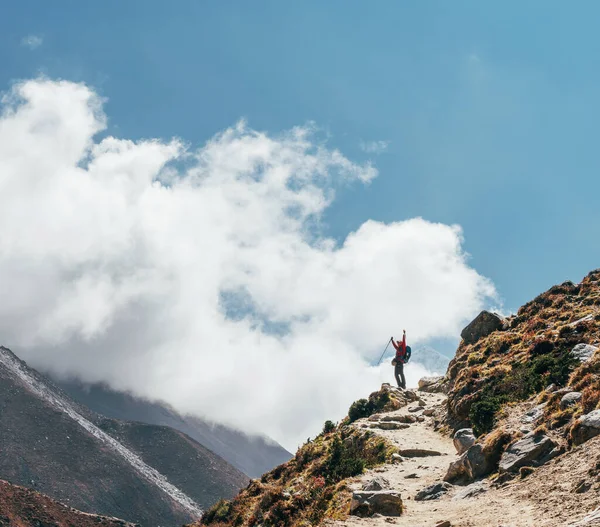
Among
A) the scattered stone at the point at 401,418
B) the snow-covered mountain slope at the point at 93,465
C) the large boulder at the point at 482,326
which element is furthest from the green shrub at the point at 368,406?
the snow-covered mountain slope at the point at 93,465

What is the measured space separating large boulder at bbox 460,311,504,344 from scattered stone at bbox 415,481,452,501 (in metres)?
23.9

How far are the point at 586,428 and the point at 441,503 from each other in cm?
437

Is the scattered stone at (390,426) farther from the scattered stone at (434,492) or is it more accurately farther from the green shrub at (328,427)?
the scattered stone at (434,492)

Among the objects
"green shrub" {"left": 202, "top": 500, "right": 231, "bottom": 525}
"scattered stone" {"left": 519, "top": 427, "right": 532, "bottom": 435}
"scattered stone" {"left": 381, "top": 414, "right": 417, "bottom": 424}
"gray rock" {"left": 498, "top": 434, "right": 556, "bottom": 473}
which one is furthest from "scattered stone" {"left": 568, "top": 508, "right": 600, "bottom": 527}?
"green shrub" {"left": 202, "top": 500, "right": 231, "bottom": 525}

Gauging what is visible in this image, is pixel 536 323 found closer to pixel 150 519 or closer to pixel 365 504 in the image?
pixel 365 504

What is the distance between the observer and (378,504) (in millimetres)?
16406

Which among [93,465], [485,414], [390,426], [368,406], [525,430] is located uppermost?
[368,406]

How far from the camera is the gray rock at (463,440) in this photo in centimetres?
2188

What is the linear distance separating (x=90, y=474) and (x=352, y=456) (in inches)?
5459

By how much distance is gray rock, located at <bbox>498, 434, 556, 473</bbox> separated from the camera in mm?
15891

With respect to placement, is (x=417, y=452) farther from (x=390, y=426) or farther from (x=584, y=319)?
(x=584, y=319)

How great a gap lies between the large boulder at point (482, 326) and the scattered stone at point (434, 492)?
78.5ft

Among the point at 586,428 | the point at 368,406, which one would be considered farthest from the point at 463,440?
the point at 368,406

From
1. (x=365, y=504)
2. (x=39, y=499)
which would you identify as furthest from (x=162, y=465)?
(x=365, y=504)
